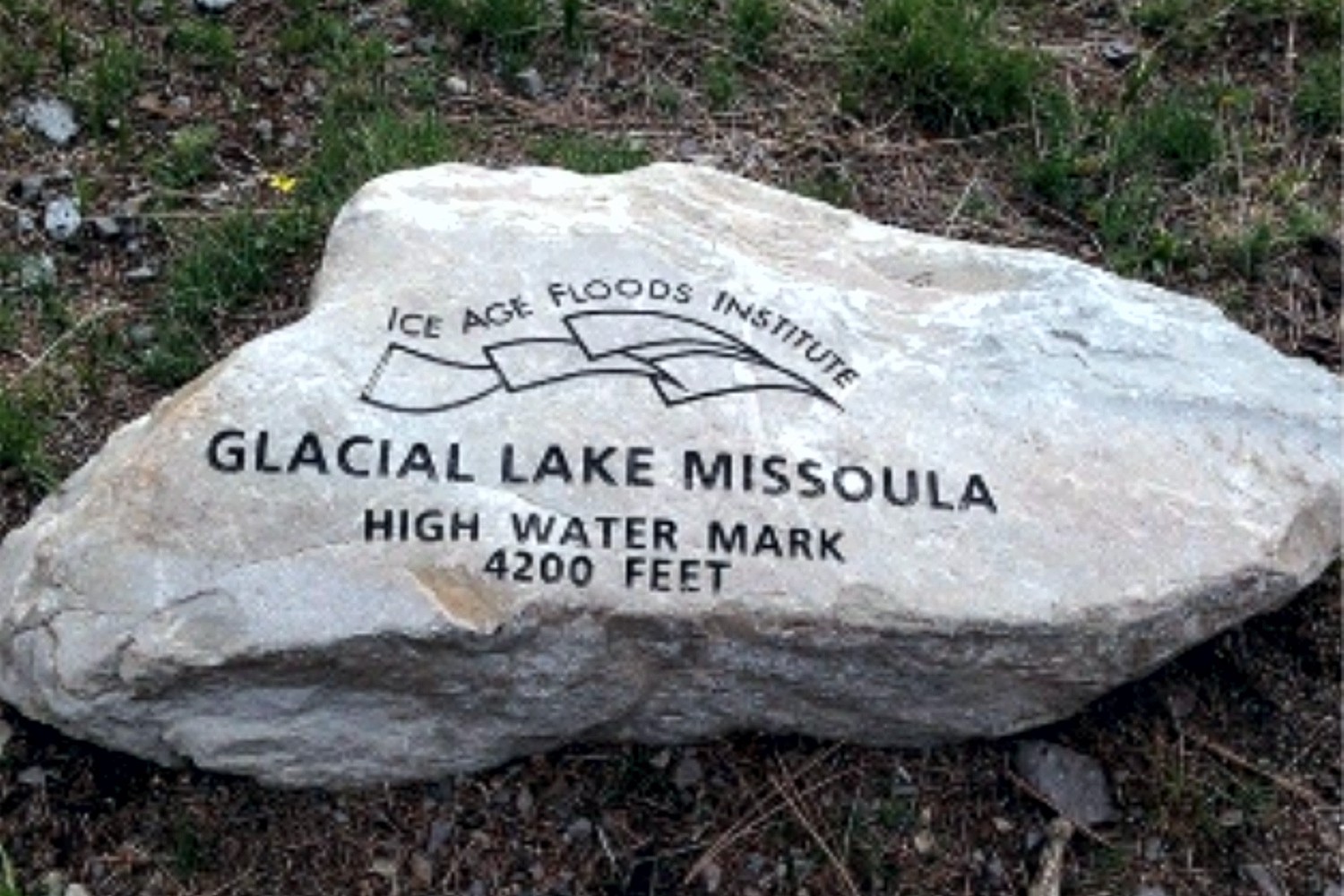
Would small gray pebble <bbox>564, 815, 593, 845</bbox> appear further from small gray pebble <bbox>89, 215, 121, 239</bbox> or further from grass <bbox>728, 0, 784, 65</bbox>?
grass <bbox>728, 0, 784, 65</bbox>

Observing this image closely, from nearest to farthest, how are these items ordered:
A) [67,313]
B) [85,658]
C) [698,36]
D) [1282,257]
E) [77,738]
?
[85,658] → [77,738] → [67,313] → [1282,257] → [698,36]

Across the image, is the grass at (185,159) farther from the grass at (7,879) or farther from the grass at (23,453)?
the grass at (7,879)

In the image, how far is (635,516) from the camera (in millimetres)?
3406

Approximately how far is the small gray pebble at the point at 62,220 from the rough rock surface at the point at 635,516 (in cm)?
102

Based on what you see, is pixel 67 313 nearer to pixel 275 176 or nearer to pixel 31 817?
pixel 275 176

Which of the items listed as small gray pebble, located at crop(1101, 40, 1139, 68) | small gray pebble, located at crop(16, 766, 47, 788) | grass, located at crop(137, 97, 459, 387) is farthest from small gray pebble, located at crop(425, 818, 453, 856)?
small gray pebble, located at crop(1101, 40, 1139, 68)

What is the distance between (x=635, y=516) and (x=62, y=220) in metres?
1.81

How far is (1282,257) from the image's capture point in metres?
4.70

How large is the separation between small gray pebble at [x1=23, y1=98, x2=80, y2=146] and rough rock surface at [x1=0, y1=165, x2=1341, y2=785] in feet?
4.17

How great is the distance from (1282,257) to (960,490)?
1571 millimetres

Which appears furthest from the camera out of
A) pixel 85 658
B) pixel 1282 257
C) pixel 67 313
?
pixel 1282 257

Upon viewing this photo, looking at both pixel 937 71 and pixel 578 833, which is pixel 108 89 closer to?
pixel 937 71

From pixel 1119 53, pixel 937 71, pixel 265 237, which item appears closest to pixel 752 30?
pixel 937 71

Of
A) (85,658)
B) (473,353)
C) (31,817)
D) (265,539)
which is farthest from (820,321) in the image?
(31,817)
